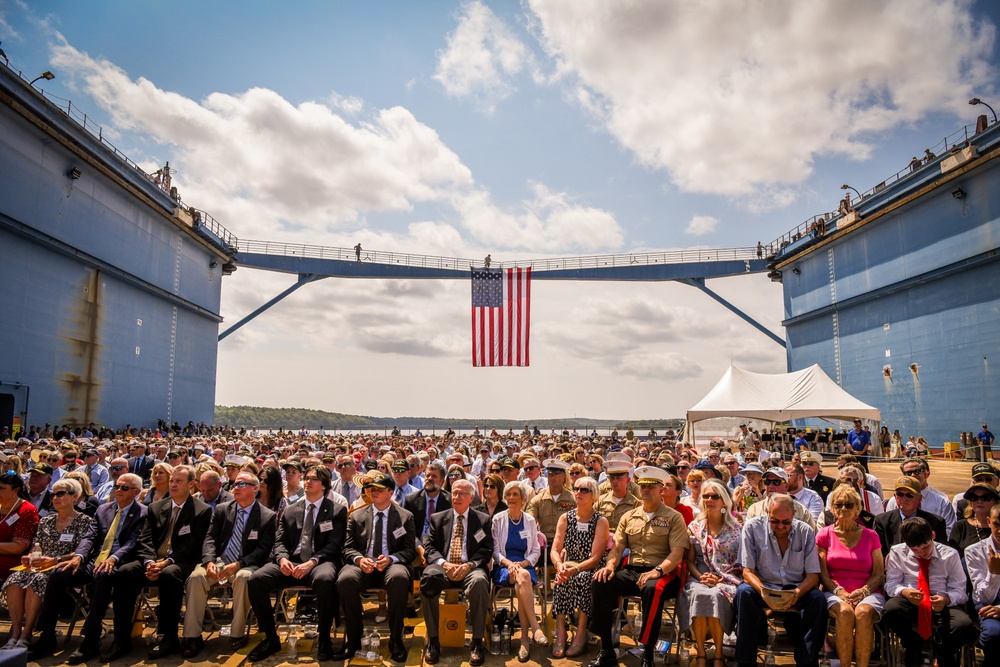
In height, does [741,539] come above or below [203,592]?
above

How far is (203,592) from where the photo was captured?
5.53 m

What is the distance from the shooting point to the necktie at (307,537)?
588 centimetres

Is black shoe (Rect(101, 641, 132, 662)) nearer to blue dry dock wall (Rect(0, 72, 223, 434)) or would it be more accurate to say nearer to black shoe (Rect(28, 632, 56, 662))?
black shoe (Rect(28, 632, 56, 662))

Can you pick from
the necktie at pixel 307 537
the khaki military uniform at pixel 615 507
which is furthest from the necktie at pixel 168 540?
the khaki military uniform at pixel 615 507

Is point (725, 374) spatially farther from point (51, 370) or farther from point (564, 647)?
point (51, 370)

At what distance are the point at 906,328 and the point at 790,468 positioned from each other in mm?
21643

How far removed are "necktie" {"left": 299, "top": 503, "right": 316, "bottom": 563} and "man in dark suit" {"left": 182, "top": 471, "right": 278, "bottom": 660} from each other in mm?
340

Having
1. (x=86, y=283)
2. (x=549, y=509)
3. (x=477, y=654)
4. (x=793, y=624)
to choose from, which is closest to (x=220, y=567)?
(x=477, y=654)

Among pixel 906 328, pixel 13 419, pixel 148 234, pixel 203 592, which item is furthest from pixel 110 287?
pixel 906 328

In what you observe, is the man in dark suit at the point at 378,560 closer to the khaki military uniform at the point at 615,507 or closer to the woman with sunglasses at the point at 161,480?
the khaki military uniform at the point at 615,507

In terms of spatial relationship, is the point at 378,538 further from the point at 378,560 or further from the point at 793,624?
the point at 793,624

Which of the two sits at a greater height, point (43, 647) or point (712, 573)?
point (712, 573)

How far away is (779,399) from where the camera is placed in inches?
690

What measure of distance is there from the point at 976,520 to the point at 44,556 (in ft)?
27.9
